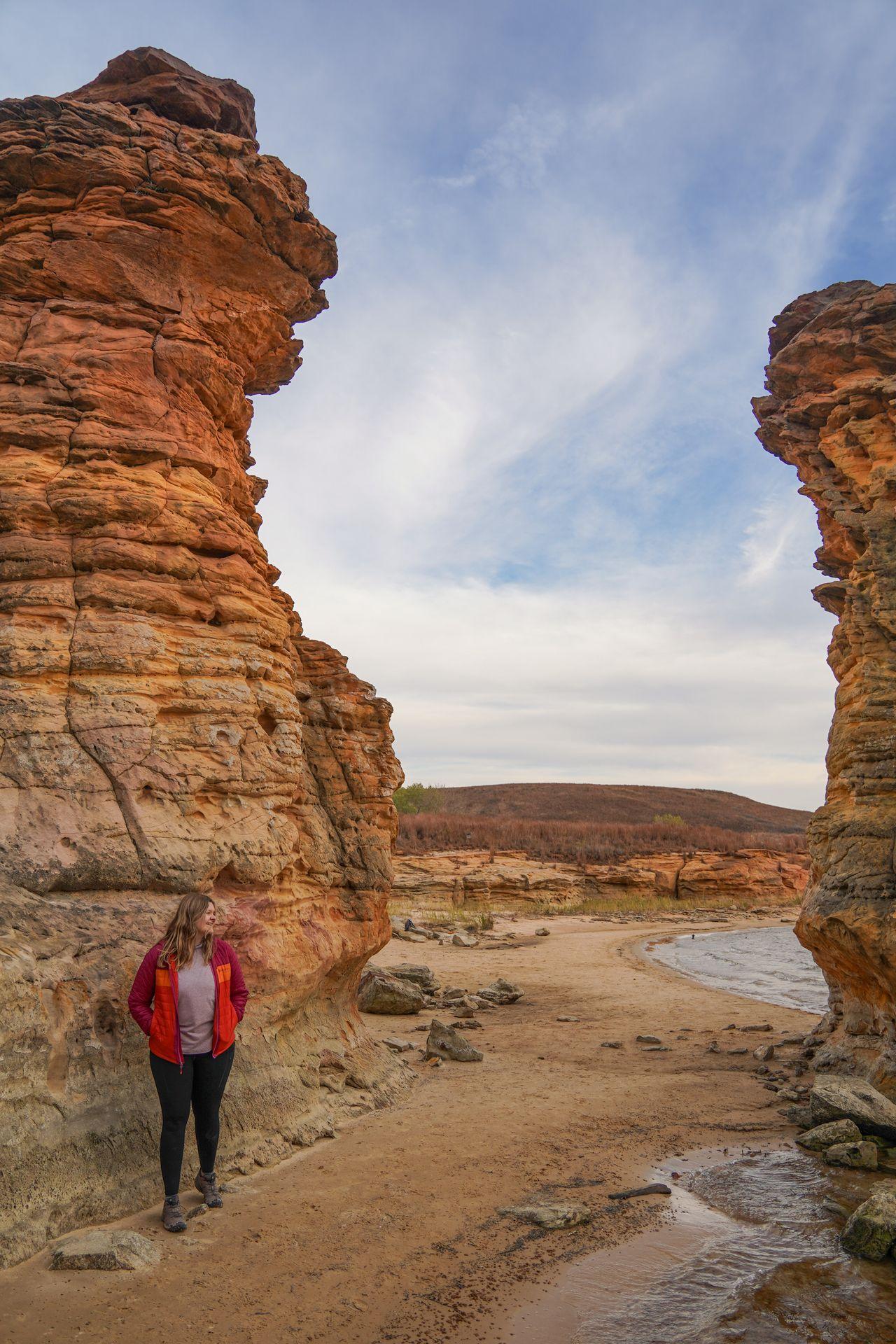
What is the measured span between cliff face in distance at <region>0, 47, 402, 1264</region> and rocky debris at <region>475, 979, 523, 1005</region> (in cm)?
595

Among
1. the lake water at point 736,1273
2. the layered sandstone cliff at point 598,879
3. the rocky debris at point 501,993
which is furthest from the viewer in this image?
the layered sandstone cliff at point 598,879

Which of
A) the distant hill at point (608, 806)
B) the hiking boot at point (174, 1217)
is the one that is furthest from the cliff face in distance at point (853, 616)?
the distant hill at point (608, 806)

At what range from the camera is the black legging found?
178 inches

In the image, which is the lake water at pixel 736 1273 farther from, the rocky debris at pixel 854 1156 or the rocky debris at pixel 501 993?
the rocky debris at pixel 501 993

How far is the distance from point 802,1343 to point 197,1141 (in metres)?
3.37

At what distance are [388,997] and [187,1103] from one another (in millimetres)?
7184

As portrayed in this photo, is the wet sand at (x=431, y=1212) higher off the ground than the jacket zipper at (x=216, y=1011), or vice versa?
the jacket zipper at (x=216, y=1011)

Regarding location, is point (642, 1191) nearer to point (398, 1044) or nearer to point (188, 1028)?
point (188, 1028)

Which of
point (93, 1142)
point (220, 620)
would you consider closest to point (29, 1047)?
point (93, 1142)

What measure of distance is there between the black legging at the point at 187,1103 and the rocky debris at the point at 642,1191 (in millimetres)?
2623

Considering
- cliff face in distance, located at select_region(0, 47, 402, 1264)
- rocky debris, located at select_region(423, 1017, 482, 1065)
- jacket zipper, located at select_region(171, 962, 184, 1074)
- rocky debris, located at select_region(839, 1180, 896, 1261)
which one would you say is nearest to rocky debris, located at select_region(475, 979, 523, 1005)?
rocky debris, located at select_region(423, 1017, 482, 1065)

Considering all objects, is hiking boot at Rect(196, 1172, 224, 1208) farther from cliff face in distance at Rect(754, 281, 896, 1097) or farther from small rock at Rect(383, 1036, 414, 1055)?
cliff face in distance at Rect(754, 281, 896, 1097)

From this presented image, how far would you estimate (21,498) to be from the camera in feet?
19.5

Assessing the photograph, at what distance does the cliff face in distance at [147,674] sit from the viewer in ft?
15.6
